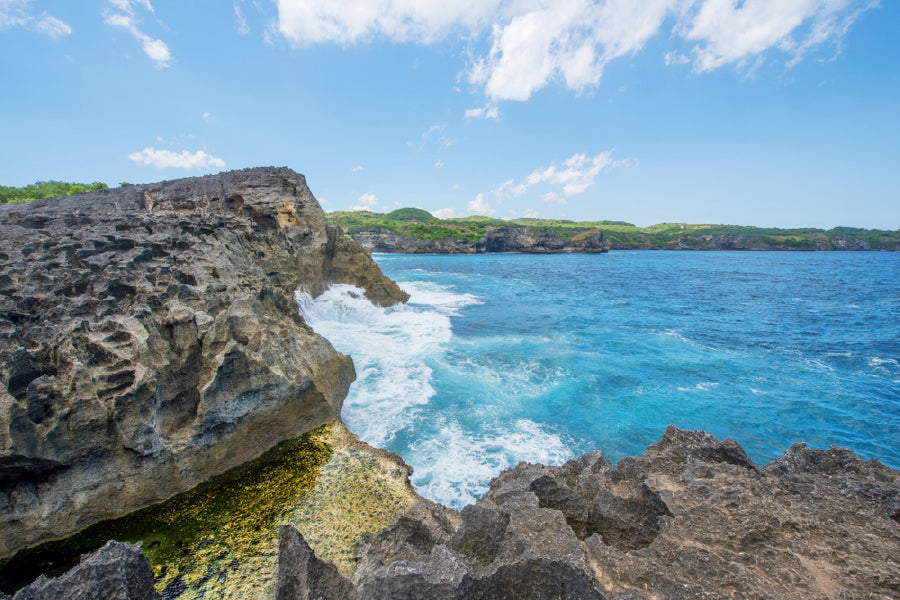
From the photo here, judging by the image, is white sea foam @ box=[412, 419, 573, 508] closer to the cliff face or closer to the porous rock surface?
the porous rock surface

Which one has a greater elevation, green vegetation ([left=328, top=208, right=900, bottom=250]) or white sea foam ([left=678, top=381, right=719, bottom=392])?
green vegetation ([left=328, top=208, right=900, bottom=250])

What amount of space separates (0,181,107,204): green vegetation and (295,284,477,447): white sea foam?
107ft

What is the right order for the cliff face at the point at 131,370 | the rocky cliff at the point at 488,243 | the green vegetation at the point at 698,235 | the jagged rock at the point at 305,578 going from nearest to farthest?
1. the jagged rock at the point at 305,578
2. the cliff face at the point at 131,370
3. the rocky cliff at the point at 488,243
4. the green vegetation at the point at 698,235

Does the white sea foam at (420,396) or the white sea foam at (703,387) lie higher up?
the white sea foam at (420,396)

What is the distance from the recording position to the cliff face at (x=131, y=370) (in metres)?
6.45

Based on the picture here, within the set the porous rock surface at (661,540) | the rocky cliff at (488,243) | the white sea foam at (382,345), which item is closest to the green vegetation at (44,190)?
the white sea foam at (382,345)

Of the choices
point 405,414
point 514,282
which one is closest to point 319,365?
point 405,414

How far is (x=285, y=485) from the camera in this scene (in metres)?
7.70

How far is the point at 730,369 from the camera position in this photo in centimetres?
1744

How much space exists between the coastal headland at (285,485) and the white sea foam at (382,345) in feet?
6.16

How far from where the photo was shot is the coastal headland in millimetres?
4074

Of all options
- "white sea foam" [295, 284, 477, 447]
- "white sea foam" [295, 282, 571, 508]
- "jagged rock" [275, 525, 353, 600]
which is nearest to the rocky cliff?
"white sea foam" [295, 284, 477, 447]

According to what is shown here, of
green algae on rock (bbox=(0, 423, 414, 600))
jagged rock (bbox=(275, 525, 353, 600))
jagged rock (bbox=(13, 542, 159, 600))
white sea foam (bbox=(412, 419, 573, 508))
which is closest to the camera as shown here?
jagged rock (bbox=(13, 542, 159, 600))

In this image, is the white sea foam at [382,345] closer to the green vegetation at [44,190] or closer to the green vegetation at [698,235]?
the green vegetation at [44,190]
